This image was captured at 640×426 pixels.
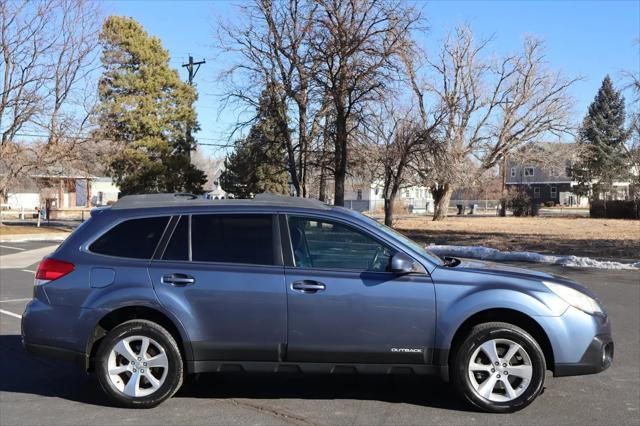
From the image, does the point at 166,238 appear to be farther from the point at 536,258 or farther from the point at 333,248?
the point at 536,258

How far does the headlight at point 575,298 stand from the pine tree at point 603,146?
129ft

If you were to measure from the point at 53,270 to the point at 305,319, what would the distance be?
6.99 ft

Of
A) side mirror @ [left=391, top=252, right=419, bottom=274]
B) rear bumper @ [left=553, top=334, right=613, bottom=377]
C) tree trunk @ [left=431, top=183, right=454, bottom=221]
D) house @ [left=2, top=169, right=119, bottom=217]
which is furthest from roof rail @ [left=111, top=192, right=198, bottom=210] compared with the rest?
tree trunk @ [left=431, top=183, right=454, bottom=221]

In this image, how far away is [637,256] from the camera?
1697 centimetres

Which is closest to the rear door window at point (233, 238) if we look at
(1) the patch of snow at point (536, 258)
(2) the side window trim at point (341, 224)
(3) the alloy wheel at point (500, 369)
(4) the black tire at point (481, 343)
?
(2) the side window trim at point (341, 224)

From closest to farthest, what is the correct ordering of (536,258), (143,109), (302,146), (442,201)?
(536,258) → (302,146) → (143,109) → (442,201)

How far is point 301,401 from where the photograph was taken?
5199 millimetres

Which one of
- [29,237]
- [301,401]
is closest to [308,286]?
[301,401]

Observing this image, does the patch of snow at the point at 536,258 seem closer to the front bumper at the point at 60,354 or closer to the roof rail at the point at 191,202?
the roof rail at the point at 191,202

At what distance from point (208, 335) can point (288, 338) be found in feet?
2.11

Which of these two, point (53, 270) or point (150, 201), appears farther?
point (150, 201)

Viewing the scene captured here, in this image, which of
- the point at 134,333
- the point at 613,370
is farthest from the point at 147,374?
the point at 613,370

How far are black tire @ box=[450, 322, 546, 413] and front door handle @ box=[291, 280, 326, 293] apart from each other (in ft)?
3.97

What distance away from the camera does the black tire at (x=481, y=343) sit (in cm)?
485
